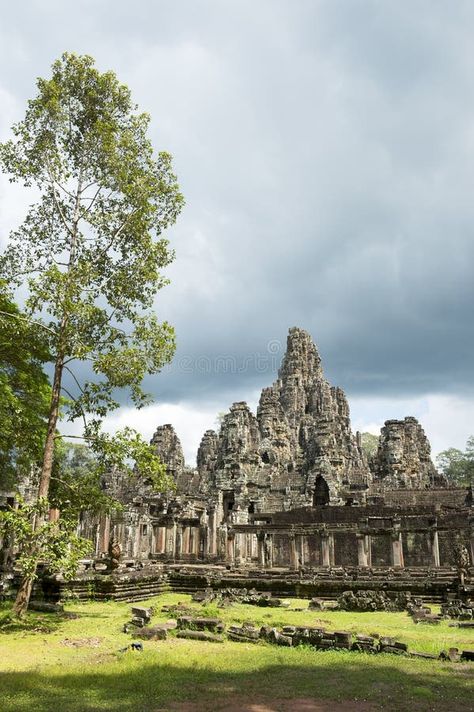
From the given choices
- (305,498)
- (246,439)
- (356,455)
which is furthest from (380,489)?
(356,455)

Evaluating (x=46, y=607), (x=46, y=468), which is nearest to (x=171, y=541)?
(x=46, y=607)

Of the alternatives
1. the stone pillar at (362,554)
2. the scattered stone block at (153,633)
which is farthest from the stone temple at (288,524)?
the scattered stone block at (153,633)

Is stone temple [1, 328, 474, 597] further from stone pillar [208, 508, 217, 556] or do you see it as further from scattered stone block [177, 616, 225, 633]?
scattered stone block [177, 616, 225, 633]

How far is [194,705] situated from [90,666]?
3.06 metres

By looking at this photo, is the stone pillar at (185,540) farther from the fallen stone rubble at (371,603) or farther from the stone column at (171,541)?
the fallen stone rubble at (371,603)

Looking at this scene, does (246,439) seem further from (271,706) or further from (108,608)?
(271,706)

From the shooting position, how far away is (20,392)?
2222 cm

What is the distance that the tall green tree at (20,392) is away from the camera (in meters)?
15.8

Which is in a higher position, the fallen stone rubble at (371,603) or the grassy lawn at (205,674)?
the grassy lawn at (205,674)

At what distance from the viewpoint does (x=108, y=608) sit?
17.6m

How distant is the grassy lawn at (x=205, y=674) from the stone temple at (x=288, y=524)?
7951 millimetres

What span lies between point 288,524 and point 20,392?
1598 cm

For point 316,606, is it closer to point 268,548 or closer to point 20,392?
point 20,392

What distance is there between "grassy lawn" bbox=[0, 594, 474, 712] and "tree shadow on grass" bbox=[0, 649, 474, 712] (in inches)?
0.6
